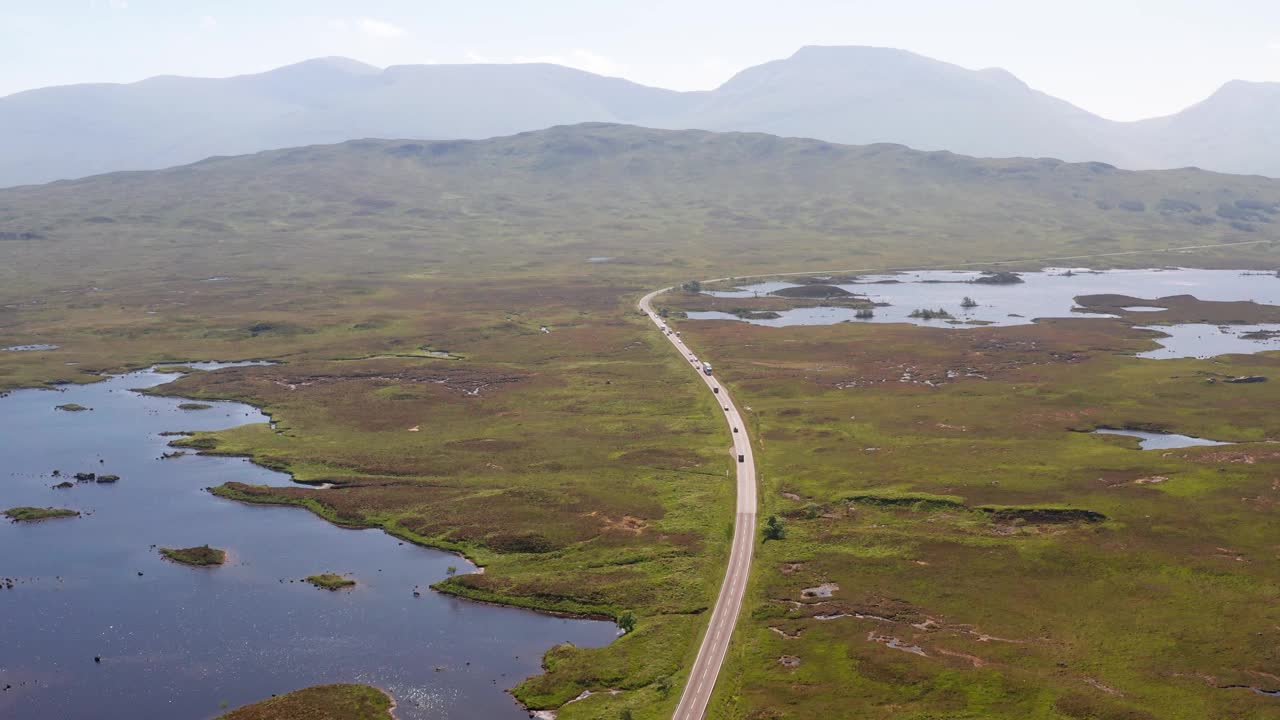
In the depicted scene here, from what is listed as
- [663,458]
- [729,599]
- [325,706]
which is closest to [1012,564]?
[729,599]

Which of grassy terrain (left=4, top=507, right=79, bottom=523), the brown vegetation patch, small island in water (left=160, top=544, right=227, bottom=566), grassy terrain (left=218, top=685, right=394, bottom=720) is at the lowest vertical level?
grassy terrain (left=218, top=685, right=394, bottom=720)

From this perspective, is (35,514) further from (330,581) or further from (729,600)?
(729,600)

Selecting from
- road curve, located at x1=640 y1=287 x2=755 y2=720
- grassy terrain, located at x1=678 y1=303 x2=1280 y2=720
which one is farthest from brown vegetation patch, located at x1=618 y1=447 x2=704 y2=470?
grassy terrain, located at x1=678 y1=303 x2=1280 y2=720

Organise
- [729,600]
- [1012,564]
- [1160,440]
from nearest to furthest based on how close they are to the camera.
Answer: [729,600], [1012,564], [1160,440]

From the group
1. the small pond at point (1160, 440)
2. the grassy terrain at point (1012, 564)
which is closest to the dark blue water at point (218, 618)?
the grassy terrain at point (1012, 564)

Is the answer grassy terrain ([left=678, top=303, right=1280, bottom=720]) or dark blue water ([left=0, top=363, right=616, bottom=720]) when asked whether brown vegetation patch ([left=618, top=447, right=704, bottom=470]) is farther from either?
dark blue water ([left=0, top=363, right=616, bottom=720])

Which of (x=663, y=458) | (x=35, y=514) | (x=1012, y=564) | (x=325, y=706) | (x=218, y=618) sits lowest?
(x=325, y=706)
